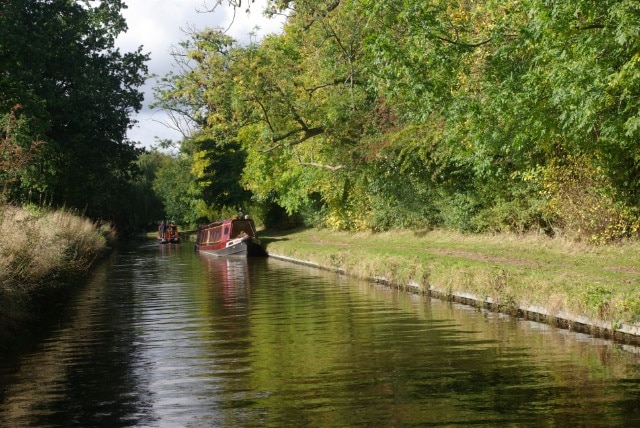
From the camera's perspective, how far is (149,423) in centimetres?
966

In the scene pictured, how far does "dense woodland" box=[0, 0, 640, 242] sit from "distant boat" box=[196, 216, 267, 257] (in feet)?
12.7

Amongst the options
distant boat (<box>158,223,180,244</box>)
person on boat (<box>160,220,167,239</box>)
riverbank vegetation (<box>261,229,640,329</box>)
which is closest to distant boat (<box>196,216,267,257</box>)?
riverbank vegetation (<box>261,229,640,329</box>)

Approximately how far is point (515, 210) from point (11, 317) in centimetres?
1800

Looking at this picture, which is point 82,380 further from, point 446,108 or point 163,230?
point 163,230

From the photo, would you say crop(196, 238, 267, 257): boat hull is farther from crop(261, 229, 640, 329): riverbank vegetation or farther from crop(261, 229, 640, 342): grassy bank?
crop(261, 229, 640, 342): grassy bank

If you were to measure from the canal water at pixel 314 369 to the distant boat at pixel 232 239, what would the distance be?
24704mm

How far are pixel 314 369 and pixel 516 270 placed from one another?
8.10 metres

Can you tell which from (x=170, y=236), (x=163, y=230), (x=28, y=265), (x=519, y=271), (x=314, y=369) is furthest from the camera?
(x=163, y=230)

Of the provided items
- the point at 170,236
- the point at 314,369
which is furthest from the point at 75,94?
the point at 314,369

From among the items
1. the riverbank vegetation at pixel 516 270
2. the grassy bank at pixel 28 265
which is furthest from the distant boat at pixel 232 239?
the grassy bank at pixel 28 265

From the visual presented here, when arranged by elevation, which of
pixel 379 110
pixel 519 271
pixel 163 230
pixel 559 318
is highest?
pixel 379 110

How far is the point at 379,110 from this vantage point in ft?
121

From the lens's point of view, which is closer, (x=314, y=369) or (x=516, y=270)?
(x=314, y=369)

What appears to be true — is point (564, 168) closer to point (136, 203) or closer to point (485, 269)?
point (485, 269)
